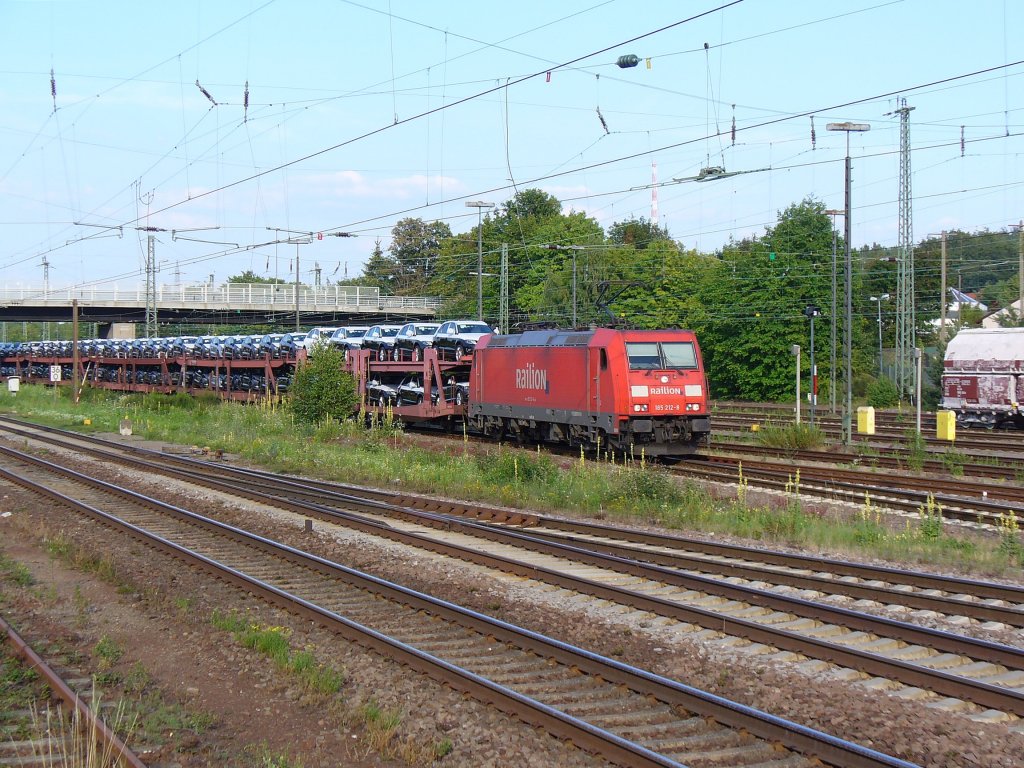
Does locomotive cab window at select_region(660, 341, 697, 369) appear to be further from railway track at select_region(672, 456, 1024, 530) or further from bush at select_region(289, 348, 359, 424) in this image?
bush at select_region(289, 348, 359, 424)

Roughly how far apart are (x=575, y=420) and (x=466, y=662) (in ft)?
50.4

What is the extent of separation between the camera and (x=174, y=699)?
284 inches

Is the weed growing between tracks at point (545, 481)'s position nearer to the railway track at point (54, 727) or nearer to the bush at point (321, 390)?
the bush at point (321, 390)

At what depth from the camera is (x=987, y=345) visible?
31.3 metres

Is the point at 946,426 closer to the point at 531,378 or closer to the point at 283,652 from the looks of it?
the point at 531,378

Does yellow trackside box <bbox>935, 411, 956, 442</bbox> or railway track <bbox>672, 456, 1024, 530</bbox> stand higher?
yellow trackside box <bbox>935, 411, 956, 442</bbox>

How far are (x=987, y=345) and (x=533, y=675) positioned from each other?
28694 mm

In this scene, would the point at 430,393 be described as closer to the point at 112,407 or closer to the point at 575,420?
the point at 575,420

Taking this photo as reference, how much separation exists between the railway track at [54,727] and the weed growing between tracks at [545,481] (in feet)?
30.5

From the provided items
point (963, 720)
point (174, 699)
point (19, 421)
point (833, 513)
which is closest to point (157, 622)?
point (174, 699)

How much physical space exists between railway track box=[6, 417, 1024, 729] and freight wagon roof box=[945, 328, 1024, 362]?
22263 millimetres

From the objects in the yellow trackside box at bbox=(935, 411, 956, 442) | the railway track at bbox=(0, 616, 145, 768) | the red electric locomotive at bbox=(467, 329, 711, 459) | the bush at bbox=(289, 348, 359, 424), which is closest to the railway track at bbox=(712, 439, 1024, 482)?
the red electric locomotive at bbox=(467, 329, 711, 459)

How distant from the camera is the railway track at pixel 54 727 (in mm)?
5797

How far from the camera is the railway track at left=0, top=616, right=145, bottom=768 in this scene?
5797 mm
